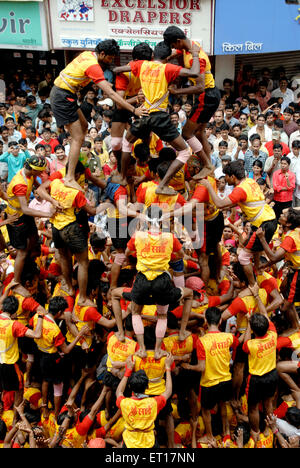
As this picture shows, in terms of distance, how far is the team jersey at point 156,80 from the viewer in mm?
5090

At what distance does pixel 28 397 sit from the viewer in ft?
19.4

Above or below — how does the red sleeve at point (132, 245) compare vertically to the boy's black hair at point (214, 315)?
above

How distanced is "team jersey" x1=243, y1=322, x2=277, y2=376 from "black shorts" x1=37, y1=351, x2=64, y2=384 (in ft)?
7.10

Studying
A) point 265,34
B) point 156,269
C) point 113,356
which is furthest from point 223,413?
point 265,34

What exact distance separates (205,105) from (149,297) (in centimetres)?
242

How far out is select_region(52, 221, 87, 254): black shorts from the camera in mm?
5656

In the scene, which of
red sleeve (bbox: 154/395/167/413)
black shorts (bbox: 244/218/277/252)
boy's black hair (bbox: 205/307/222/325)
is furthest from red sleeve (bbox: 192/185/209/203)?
red sleeve (bbox: 154/395/167/413)

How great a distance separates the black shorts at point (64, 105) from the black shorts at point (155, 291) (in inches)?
78.3

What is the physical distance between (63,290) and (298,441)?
10.8 feet

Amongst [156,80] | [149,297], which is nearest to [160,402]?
[149,297]

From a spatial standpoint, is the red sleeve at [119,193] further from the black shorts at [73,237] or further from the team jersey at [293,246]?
the team jersey at [293,246]

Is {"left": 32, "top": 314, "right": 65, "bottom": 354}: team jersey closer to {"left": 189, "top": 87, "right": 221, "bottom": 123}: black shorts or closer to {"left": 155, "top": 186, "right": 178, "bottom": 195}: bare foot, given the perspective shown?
{"left": 155, "top": 186, "right": 178, "bottom": 195}: bare foot

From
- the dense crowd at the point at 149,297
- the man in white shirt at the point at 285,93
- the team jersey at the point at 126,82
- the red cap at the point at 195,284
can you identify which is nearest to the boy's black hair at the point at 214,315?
the dense crowd at the point at 149,297

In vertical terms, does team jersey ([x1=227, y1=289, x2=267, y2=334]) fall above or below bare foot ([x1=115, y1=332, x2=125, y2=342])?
above
